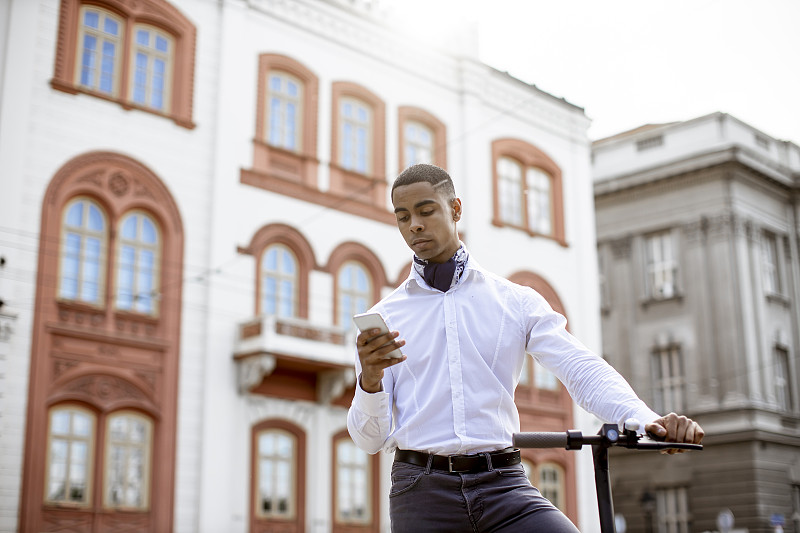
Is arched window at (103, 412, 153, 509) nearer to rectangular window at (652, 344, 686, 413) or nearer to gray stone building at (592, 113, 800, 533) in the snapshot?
gray stone building at (592, 113, 800, 533)

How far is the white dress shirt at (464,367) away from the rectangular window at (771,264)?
114 ft

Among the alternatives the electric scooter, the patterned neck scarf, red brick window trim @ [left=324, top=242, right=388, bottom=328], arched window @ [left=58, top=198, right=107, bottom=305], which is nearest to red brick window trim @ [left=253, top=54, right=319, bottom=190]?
red brick window trim @ [left=324, top=242, right=388, bottom=328]

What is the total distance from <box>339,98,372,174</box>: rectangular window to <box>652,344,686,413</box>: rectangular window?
16.6m

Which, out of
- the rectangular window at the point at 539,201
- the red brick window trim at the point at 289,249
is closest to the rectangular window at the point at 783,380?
the rectangular window at the point at 539,201

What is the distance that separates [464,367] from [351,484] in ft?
60.5

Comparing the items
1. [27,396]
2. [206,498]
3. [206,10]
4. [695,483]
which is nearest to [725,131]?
[695,483]

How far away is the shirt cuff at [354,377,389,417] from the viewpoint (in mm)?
3850

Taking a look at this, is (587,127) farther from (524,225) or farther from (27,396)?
(27,396)

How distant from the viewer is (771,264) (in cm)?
3769

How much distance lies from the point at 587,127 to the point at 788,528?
48.3ft

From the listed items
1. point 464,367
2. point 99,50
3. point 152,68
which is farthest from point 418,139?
point 464,367

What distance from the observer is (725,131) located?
119ft

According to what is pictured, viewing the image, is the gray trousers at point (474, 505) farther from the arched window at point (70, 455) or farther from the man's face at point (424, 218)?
the arched window at point (70, 455)

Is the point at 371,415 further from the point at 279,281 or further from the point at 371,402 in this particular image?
the point at 279,281
